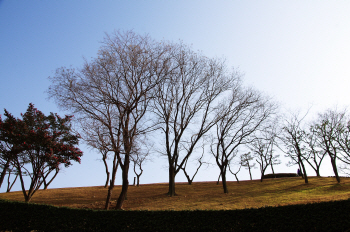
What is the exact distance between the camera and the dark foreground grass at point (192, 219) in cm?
842

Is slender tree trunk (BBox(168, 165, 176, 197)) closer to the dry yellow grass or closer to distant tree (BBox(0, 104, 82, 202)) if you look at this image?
the dry yellow grass

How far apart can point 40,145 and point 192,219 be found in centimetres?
1572

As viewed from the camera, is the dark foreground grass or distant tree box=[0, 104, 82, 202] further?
distant tree box=[0, 104, 82, 202]

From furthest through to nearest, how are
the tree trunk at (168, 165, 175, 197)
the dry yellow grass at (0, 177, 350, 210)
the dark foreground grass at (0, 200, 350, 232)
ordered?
the tree trunk at (168, 165, 175, 197) < the dry yellow grass at (0, 177, 350, 210) < the dark foreground grass at (0, 200, 350, 232)

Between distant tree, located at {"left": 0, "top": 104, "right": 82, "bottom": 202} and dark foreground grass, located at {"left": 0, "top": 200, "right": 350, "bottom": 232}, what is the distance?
27.9ft

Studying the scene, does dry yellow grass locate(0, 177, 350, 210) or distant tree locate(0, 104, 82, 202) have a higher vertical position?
distant tree locate(0, 104, 82, 202)

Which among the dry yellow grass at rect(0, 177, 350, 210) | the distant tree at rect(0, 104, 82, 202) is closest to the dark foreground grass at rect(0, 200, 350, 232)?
the dry yellow grass at rect(0, 177, 350, 210)

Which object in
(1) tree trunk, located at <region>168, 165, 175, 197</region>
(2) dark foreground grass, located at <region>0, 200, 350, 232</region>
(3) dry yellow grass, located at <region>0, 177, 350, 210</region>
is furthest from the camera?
(1) tree trunk, located at <region>168, 165, 175, 197</region>

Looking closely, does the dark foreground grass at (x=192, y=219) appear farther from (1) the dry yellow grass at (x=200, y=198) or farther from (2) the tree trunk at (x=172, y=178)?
(2) the tree trunk at (x=172, y=178)

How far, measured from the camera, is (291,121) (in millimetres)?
30719

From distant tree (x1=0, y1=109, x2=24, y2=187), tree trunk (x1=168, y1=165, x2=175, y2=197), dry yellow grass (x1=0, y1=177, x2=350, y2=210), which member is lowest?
dry yellow grass (x1=0, y1=177, x2=350, y2=210)

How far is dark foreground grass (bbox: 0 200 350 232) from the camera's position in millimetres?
8422

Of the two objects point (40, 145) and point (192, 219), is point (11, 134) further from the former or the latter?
point (192, 219)

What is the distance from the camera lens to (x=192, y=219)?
30.4ft
